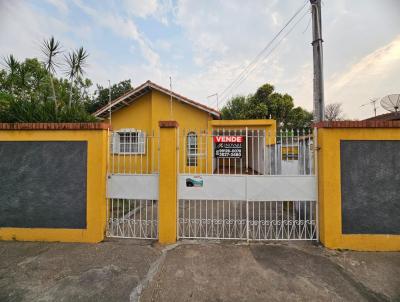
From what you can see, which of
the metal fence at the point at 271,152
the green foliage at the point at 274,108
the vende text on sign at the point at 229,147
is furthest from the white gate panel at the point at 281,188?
the green foliage at the point at 274,108

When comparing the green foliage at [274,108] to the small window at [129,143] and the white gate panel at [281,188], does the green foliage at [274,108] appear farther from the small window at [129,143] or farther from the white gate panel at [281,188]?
the white gate panel at [281,188]

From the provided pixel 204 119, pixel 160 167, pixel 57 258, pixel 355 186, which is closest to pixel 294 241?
pixel 355 186

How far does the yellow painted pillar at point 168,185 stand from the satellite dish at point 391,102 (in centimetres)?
631

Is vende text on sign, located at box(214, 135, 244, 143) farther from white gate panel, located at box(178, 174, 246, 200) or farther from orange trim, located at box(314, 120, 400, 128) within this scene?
orange trim, located at box(314, 120, 400, 128)

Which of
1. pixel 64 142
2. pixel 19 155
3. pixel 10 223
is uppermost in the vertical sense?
pixel 64 142

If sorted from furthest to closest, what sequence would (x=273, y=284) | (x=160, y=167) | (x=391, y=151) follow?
(x=160, y=167), (x=391, y=151), (x=273, y=284)

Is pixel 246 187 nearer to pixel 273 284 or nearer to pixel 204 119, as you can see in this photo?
pixel 273 284

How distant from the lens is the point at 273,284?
2.88 metres

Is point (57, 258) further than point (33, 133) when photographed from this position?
No

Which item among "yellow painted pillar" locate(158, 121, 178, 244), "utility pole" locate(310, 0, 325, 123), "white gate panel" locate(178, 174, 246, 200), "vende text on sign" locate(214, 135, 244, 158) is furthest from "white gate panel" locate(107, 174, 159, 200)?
"utility pole" locate(310, 0, 325, 123)

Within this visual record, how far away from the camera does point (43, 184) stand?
425 centimetres

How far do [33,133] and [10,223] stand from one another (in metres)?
2.07

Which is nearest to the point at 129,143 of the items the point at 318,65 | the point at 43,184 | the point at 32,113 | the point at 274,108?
the point at 43,184

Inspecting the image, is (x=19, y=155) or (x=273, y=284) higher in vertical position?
(x=19, y=155)
